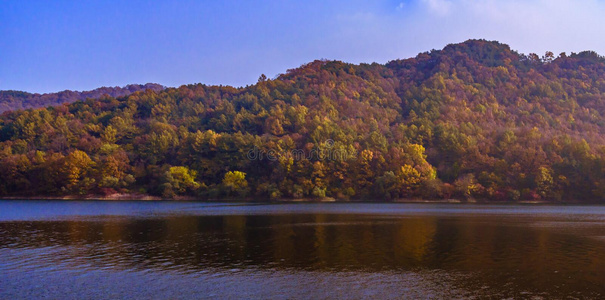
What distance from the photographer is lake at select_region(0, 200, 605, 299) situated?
A: 805 inches

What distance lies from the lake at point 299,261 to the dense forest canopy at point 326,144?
5780 cm

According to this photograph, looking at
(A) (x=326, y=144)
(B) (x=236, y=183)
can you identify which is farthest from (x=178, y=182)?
(A) (x=326, y=144)

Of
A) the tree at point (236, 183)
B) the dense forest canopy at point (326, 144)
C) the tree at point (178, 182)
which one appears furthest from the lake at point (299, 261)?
the tree at point (236, 183)

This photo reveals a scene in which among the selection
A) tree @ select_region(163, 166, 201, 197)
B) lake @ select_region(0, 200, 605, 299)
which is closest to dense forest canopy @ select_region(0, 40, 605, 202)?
tree @ select_region(163, 166, 201, 197)

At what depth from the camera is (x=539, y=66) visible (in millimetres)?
183250

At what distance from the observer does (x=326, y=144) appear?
113 meters

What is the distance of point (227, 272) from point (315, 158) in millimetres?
88423

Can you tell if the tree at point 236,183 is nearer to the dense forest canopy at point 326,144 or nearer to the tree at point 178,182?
the dense forest canopy at point 326,144

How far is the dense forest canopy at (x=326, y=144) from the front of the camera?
329 ft

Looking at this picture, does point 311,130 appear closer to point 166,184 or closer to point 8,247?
point 166,184

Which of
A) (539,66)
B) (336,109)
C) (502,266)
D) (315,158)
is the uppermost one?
(539,66)

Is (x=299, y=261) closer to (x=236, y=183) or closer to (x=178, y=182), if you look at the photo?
(x=236, y=183)

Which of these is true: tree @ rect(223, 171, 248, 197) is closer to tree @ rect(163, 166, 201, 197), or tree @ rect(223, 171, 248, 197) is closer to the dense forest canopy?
the dense forest canopy

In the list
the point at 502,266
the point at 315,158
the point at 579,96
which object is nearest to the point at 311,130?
the point at 315,158
